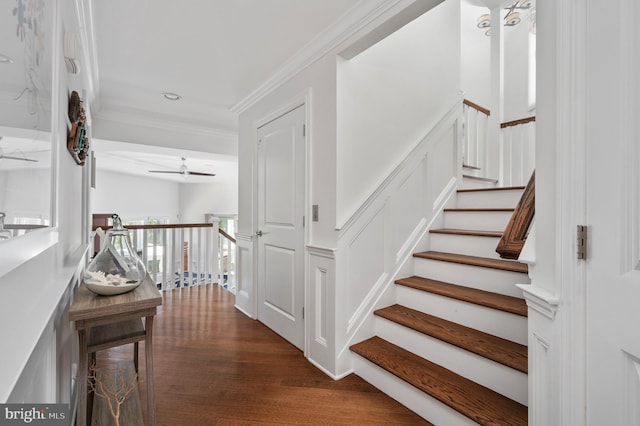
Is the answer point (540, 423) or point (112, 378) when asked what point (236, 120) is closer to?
point (112, 378)

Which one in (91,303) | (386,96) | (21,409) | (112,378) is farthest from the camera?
(386,96)

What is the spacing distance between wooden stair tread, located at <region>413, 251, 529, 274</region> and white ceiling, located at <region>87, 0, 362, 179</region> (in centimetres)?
179

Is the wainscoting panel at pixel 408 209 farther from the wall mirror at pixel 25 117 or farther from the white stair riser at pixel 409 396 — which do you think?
the wall mirror at pixel 25 117

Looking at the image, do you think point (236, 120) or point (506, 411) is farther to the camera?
point (236, 120)

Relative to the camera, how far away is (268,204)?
2.92 meters

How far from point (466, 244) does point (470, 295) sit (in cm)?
60

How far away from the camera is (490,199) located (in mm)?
2721

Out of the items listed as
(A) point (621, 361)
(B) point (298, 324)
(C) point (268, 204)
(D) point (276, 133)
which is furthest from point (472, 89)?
(A) point (621, 361)

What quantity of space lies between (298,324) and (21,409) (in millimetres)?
2001

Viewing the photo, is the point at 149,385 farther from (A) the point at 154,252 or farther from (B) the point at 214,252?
(B) the point at 214,252

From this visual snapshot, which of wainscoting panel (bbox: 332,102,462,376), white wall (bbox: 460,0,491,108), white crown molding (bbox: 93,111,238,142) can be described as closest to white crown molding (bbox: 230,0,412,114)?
wainscoting panel (bbox: 332,102,462,376)

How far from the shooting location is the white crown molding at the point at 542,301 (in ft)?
2.97

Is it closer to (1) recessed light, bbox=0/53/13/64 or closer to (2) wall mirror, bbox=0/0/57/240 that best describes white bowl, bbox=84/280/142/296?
(2) wall mirror, bbox=0/0/57/240

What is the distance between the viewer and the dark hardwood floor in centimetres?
167
